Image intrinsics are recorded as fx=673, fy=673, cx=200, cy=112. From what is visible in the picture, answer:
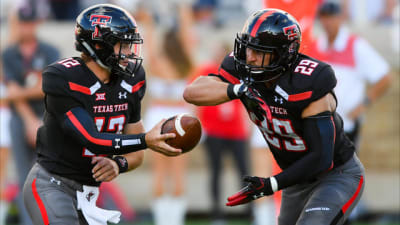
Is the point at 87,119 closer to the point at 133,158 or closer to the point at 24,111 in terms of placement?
the point at 133,158

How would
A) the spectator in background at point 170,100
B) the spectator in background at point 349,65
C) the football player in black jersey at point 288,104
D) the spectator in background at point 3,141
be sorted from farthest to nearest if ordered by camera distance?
the spectator in background at point 170,100 → the spectator in background at point 3,141 → the spectator in background at point 349,65 → the football player in black jersey at point 288,104

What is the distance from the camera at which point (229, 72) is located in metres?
4.37

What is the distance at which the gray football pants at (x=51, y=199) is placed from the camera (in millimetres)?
4020

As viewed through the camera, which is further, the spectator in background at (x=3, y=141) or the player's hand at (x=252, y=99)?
the spectator in background at (x=3, y=141)

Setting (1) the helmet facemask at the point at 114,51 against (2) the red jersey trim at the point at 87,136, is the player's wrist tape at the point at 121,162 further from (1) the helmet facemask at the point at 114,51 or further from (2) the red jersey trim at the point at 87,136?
(1) the helmet facemask at the point at 114,51

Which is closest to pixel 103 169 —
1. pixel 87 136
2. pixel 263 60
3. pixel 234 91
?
pixel 87 136

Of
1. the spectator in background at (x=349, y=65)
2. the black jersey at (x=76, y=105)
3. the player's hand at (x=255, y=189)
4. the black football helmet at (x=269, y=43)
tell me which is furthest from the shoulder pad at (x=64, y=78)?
the spectator in background at (x=349, y=65)

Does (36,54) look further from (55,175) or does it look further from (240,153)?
(55,175)

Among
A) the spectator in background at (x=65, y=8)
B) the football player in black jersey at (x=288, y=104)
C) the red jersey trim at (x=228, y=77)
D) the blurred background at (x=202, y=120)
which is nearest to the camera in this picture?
the football player in black jersey at (x=288, y=104)

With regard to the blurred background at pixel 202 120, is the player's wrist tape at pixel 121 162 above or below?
above

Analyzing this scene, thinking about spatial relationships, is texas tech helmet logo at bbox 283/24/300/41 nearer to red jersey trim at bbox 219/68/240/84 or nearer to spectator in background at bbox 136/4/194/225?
red jersey trim at bbox 219/68/240/84

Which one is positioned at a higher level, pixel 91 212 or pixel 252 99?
pixel 252 99

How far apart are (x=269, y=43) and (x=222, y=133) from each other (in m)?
3.88

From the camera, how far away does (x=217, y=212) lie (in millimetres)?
7664
